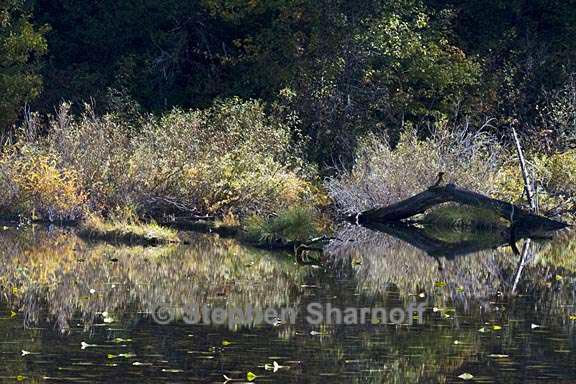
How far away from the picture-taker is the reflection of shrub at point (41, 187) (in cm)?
2283

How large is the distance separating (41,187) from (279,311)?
1148 cm

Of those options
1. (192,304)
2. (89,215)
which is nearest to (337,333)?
(192,304)

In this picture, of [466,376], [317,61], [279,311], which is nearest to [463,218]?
[317,61]

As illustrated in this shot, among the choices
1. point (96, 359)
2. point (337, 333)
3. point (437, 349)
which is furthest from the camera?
point (337, 333)

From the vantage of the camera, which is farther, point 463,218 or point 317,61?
point 317,61

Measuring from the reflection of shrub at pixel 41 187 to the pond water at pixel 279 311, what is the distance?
3.46 m

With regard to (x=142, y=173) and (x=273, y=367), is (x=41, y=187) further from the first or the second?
(x=273, y=367)

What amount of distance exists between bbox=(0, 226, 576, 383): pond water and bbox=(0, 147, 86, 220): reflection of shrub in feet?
11.4

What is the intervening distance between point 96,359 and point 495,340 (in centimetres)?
359

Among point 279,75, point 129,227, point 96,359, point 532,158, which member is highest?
point 279,75

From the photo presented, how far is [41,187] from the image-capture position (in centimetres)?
2291

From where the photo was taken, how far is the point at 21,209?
76.8 ft

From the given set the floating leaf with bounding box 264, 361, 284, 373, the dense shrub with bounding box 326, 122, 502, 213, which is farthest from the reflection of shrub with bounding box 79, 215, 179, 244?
the floating leaf with bounding box 264, 361, 284, 373

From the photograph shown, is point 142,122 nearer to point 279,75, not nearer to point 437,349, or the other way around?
point 279,75
